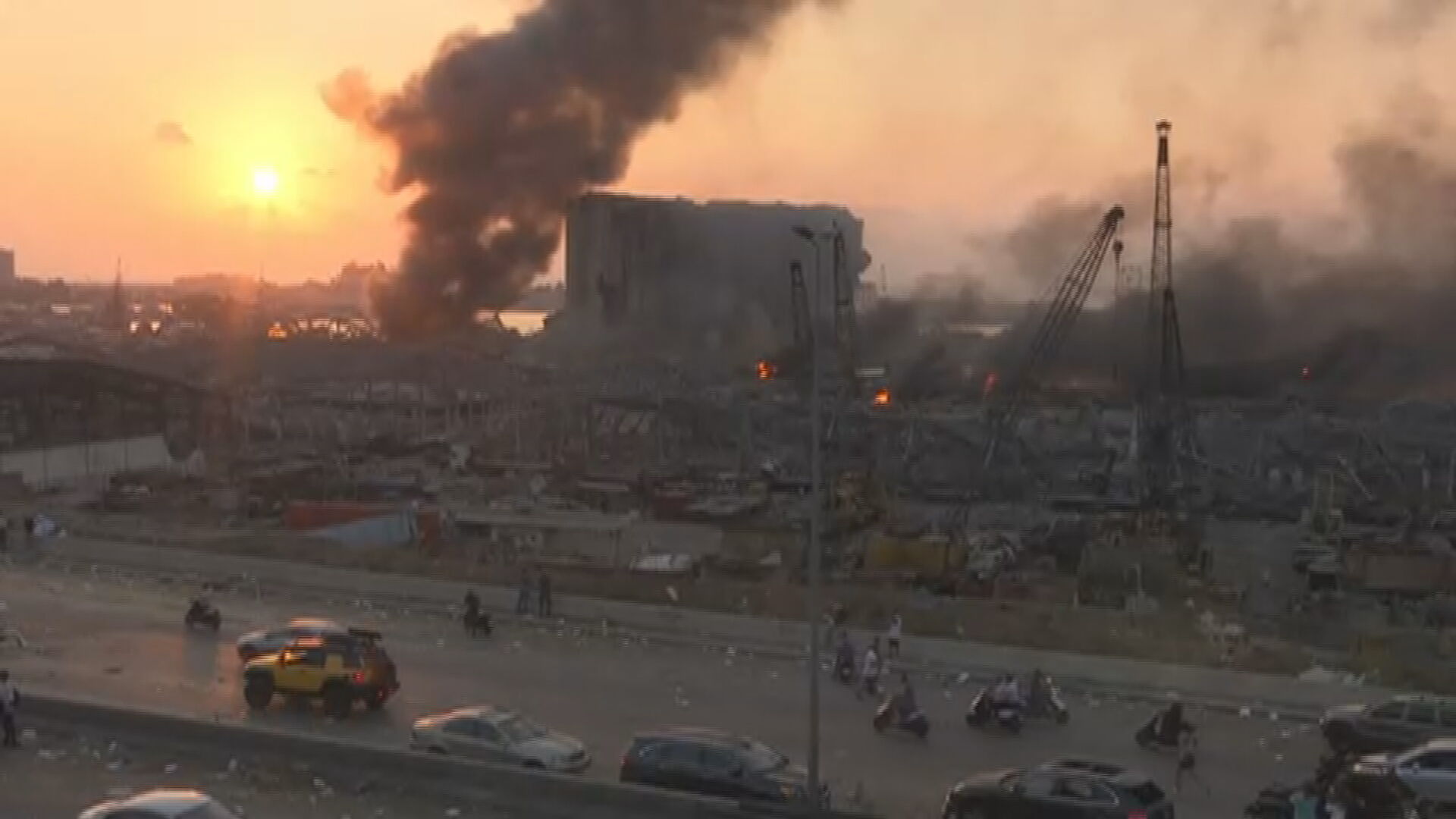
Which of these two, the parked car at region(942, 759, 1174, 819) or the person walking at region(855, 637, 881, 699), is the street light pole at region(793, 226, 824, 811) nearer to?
the parked car at region(942, 759, 1174, 819)

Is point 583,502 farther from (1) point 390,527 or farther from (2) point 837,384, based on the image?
(2) point 837,384

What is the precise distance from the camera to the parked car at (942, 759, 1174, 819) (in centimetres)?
1066

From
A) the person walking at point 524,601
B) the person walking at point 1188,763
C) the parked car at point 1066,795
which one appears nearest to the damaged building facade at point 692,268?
the person walking at point 524,601

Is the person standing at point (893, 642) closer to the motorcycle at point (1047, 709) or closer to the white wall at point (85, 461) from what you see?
the motorcycle at point (1047, 709)

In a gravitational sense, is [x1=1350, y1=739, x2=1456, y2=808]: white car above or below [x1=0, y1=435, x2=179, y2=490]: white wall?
below

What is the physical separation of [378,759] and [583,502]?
28107mm

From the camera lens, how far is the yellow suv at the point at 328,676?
50.3 ft

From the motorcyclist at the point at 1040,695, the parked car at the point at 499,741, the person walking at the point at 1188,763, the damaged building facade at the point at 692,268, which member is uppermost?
the damaged building facade at the point at 692,268

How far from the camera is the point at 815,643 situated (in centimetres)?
1234

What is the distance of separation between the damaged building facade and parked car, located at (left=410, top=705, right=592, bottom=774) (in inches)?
2912

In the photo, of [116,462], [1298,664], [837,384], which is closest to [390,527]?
[116,462]

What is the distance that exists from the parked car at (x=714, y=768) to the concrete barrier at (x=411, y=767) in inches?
33.0

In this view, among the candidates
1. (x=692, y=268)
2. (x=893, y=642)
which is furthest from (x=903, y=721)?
(x=692, y=268)

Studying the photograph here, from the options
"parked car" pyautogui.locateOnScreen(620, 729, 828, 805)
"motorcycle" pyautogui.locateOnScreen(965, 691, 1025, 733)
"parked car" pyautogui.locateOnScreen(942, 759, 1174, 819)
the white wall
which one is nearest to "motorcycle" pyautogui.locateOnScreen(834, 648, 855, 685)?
"motorcycle" pyautogui.locateOnScreen(965, 691, 1025, 733)
